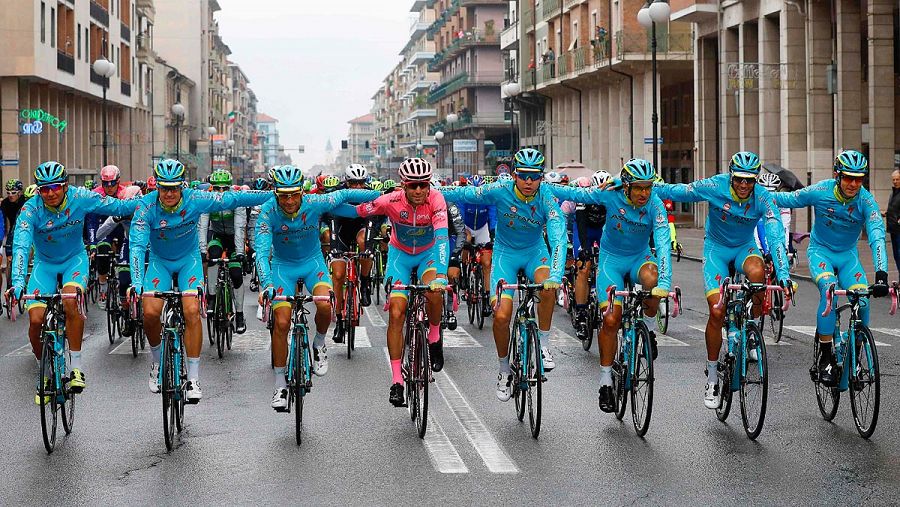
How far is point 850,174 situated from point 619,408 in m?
2.52

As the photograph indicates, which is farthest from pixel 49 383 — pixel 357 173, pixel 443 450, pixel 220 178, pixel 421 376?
pixel 220 178

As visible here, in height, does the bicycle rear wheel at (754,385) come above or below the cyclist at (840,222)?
below

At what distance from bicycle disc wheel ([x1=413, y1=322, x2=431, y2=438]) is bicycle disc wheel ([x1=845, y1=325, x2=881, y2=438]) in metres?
3.01

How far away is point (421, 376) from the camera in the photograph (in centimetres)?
988

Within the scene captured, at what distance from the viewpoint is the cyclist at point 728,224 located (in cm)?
1055

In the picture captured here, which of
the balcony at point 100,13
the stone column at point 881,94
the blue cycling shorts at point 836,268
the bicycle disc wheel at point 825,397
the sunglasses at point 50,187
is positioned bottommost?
the bicycle disc wheel at point 825,397

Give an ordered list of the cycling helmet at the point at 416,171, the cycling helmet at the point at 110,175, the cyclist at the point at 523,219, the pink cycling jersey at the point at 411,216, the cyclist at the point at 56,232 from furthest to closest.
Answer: the cycling helmet at the point at 110,175 < the cyclist at the point at 523,219 < the pink cycling jersey at the point at 411,216 < the cyclist at the point at 56,232 < the cycling helmet at the point at 416,171

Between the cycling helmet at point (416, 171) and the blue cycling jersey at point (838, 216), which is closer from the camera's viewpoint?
the cycling helmet at point (416, 171)

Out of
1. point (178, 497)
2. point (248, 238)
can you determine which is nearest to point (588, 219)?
point (248, 238)

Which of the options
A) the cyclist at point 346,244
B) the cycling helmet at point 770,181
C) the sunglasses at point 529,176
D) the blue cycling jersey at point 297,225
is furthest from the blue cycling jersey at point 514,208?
the cycling helmet at point 770,181

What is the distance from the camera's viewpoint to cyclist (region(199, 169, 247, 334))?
1516 cm

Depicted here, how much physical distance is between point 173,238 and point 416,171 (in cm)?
198

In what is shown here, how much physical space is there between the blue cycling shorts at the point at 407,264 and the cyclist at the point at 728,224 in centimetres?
190

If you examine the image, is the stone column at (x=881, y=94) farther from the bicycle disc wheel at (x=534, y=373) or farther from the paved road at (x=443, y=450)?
the bicycle disc wheel at (x=534, y=373)
